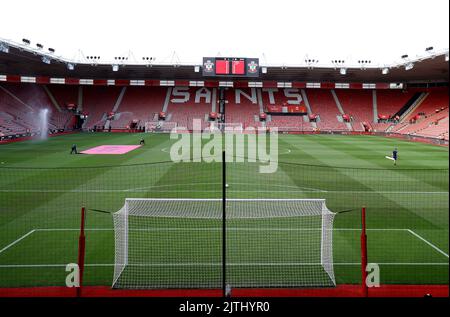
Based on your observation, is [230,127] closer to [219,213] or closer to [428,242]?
[219,213]

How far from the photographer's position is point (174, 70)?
45.2 m

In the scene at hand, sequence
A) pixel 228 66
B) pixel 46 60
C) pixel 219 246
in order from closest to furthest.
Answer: pixel 219 246, pixel 46 60, pixel 228 66

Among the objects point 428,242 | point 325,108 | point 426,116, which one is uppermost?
point 325,108

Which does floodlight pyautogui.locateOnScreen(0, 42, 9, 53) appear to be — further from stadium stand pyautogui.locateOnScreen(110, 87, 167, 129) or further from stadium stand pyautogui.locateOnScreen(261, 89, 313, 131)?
stadium stand pyautogui.locateOnScreen(261, 89, 313, 131)

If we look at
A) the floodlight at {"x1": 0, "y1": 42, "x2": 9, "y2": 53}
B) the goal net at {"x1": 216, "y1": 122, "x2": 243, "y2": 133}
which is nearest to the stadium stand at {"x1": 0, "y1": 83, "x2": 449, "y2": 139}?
the goal net at {"x1": 216, "y1": 122, "x2": 243, "y2": 133}

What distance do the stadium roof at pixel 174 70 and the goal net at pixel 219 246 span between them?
96.2 ft

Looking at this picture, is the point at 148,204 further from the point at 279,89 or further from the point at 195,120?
the point at 279,89

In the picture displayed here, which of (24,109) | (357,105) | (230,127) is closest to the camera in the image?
(24,109)

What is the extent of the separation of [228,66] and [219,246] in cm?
3491

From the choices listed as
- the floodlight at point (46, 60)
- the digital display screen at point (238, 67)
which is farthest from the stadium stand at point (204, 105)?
the digital display screen at point (238, 67)

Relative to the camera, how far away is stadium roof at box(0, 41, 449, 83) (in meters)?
36.7

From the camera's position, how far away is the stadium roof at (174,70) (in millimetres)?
36656

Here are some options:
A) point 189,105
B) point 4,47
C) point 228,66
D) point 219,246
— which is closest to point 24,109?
point 4,47

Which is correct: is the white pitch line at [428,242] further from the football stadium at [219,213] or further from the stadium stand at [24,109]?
the stadium stand at [24,109]
